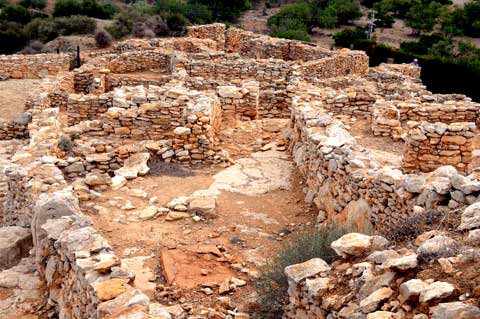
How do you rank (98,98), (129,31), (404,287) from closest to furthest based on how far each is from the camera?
(404,287)
(98,98)
(129,31)

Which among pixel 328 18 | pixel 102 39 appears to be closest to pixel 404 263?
pixel 102 39

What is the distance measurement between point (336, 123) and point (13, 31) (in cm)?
2499

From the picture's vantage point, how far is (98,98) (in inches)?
513

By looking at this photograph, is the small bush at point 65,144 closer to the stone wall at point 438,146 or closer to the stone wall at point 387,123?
the stone wall at point 387,123

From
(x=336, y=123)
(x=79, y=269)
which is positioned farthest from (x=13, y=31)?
(x=79, y=269)

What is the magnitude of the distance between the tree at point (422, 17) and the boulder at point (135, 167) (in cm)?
4065

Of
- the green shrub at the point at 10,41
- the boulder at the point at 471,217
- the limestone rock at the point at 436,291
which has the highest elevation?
the boulder at the point at 471,217

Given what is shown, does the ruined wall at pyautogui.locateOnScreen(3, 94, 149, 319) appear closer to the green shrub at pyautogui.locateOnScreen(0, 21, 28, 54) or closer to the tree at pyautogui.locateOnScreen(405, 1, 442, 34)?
the green shrub at pyautogui.locateOnScreen(0, 21, 28, 54)

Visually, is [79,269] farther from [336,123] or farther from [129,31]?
[129,31]

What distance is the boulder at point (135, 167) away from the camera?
937 cm

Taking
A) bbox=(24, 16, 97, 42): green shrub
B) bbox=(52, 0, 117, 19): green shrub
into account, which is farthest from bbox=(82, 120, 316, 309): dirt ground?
bbox=(52, 0, 117, 19): green shrub

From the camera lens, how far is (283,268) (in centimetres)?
595

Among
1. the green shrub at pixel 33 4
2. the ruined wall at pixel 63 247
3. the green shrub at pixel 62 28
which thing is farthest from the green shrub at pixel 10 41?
the ruined wall at pixel 63 247

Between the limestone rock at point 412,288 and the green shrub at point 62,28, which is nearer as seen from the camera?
the limestone rock at point 412,288
